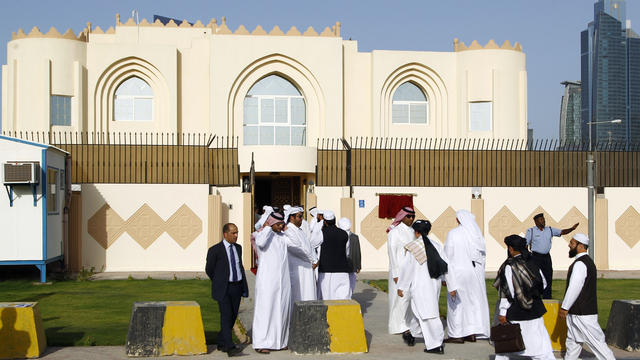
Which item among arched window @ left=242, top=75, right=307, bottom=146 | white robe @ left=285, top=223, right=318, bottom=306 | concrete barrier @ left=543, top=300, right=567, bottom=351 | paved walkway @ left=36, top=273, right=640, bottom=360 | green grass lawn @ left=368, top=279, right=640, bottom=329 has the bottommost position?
green grass lawn @ left=368, top=279, right=640, bottom=329

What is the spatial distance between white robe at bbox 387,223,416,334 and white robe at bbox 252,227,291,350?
172 centimetres

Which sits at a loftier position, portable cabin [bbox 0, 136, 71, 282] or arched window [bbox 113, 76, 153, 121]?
arched window [bbox 113, 76, 153, 121]

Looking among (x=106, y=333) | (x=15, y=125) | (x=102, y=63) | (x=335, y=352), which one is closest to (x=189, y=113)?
(x=102, y=63)

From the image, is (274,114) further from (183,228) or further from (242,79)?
(183,228)

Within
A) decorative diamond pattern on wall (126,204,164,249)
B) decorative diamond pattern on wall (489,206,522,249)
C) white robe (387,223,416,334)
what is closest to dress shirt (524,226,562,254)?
white robe (387,223,416,334)

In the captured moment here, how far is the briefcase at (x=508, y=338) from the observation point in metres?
8.95

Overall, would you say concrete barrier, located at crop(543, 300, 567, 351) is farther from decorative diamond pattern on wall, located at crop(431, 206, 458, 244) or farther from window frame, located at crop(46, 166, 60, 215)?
window frame, located at crop(46, 166, 60, 215)

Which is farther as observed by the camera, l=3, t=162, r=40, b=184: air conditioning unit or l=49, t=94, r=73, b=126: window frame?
l=49, t=94, r=73, b=126: window frame

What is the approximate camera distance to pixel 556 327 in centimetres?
1099

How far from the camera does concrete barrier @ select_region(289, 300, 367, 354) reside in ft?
34.2

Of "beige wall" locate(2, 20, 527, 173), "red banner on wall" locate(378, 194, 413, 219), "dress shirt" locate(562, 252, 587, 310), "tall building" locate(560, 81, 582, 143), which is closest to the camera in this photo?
"dress shirt" locate(562, 252, 587, 310)

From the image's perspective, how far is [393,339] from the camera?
1170 cm

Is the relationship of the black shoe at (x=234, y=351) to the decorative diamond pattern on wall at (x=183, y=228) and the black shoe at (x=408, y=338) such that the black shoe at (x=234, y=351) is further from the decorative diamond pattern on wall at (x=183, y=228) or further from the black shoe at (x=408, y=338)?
the decorative diamond pattern on wall at (x=183, y=228)

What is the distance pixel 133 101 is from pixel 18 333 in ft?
53.0
